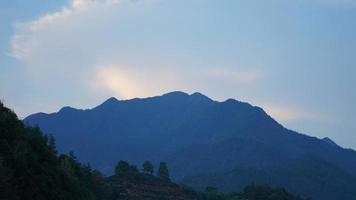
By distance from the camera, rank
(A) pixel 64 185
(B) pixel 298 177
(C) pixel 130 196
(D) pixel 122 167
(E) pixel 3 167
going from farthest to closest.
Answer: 1. (B) pixel 298 177
2. (D) pixel 122 167
3. (C) pixel 130 196
4. (A) pixel 64 185
5. (E) pixel 3 167

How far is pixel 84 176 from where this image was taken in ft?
196

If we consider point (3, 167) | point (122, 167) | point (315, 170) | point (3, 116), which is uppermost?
point (315, 170)

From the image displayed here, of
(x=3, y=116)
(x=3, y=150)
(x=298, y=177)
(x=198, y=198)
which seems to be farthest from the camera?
(x=298, y=177)

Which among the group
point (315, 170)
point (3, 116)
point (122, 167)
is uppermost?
point (315, 170)

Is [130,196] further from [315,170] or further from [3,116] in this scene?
[315,170]

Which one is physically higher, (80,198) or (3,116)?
(3,116)

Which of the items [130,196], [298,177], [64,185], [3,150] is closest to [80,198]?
[64,185]

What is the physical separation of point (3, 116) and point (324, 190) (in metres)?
127

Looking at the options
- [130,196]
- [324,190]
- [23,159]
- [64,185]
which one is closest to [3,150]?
[23,159]

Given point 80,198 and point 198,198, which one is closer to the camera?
point 80,198

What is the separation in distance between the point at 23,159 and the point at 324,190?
129 meters

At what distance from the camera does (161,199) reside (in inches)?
2965

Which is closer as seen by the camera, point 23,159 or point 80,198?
point 23,159

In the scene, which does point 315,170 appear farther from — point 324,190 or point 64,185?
point 64,185
